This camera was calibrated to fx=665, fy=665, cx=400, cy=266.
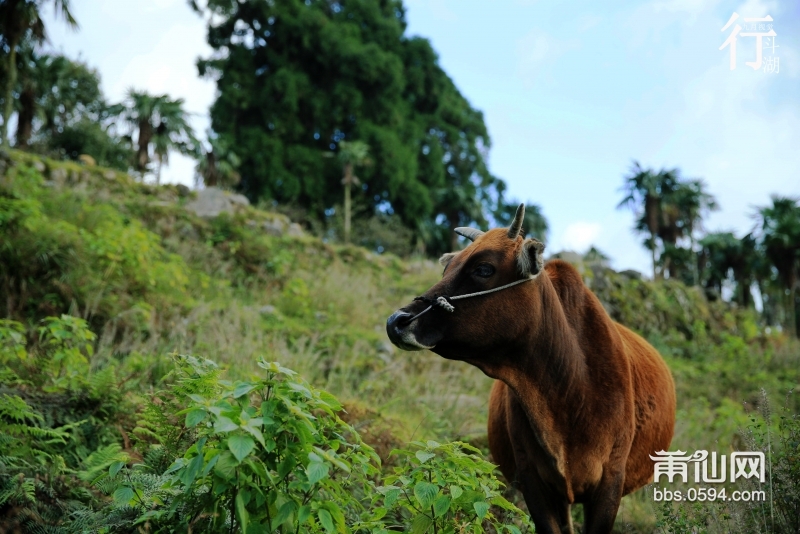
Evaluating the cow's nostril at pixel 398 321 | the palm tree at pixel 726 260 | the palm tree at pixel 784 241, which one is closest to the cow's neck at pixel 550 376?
the cow's nostril at pixel 398 321

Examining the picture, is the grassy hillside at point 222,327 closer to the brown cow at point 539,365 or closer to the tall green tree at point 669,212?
the brown cow at point 539,365

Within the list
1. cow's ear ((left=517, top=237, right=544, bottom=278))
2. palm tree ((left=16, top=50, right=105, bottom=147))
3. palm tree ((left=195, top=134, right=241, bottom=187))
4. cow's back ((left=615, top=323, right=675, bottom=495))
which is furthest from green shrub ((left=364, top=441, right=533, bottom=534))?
palm tree ((left=195, top=134, right=241, bottom=187))

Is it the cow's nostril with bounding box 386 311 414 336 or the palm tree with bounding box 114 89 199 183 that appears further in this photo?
the palm tree with bounding box 114 89 199 183

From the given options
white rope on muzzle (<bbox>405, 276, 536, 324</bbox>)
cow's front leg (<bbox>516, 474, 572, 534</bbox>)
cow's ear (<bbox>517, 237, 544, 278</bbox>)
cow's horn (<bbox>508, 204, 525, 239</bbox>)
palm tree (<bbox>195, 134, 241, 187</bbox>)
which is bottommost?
cow's front leg (<bbox>516, 474, 572, 534</bbox>)

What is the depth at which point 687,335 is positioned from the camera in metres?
16.4

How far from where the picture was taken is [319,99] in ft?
101

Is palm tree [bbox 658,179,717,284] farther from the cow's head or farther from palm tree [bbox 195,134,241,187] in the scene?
the cow's head

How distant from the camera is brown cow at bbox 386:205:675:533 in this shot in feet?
11.9

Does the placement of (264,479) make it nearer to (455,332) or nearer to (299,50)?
(455,332)

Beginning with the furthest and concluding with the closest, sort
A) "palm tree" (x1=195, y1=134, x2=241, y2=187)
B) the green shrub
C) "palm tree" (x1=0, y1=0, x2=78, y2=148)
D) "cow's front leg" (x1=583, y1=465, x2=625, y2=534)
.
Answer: "palm tree" (x1=195, y1=134, x2=241, y2=187), "palm tree" (x1=0, y1=0, x2=78, y2=148), "cow's front leg" (x1=583, y1=465, x2=625, y2=534), the green shrub

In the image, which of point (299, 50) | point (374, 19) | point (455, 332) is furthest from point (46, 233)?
point (374, 19)

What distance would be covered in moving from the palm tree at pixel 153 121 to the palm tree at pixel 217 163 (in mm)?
1322

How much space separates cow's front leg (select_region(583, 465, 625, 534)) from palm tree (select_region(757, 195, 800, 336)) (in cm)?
3668

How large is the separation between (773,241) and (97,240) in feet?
122
